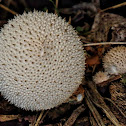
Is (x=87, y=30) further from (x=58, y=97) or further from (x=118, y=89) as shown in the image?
(x=58, y=97)

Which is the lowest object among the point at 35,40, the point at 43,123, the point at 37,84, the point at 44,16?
the point at 43,123

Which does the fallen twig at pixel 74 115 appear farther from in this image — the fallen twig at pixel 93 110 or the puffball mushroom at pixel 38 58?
the puffball mushroom at pixel 38 58

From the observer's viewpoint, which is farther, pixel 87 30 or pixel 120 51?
pixel 87 30

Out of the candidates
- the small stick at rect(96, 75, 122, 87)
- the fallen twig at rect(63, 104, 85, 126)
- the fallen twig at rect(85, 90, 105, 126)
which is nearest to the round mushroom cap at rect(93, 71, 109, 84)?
the small stick at rect(96, 75, 122, 87)

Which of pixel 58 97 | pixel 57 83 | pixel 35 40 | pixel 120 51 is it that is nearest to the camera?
pixel 35 40

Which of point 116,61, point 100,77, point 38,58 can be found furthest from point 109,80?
point 38,58

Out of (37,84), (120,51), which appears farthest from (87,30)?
(37,84)

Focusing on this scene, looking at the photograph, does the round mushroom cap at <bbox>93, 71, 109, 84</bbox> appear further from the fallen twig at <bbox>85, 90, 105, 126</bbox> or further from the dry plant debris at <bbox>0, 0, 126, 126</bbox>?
the fallen twig at <bbox>85, 90, 105, 126</bbox>
